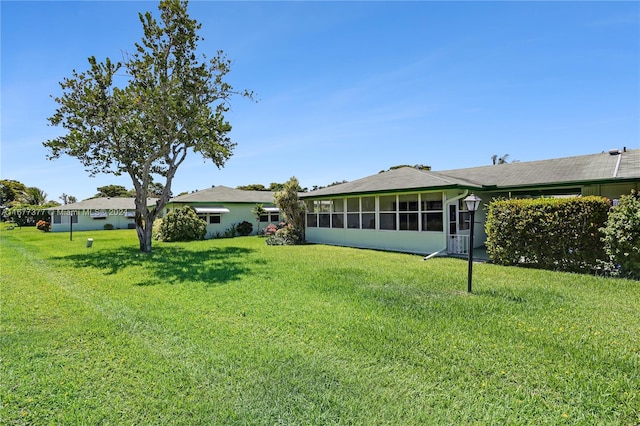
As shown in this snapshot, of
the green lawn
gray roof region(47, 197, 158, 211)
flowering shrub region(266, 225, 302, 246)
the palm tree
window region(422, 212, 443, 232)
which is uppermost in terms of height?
the palm tree

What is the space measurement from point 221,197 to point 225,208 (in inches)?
44.6

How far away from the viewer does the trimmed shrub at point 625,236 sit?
768 centimetres

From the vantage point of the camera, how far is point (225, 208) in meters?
24.0

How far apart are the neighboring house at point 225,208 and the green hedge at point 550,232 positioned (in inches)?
645

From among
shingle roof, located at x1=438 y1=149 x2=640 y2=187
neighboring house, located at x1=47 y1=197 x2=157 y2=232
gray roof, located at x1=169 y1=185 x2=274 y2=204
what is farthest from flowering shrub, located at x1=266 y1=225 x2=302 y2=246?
neighboring house, located at x1=47 y1=197 x2=157 y2=232

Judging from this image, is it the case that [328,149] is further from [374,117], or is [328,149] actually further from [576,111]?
[576,111]

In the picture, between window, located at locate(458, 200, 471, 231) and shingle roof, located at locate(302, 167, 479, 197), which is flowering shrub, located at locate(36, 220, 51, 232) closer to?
shingle roof, located at locate(302, 167, 479, 197)

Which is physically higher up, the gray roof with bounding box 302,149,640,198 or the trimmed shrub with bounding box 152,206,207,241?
the gray roof with bounding box 302,149,640,198

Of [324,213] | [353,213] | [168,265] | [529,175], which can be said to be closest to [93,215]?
[324,213]

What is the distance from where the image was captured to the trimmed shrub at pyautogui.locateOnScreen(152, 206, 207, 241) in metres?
20.6

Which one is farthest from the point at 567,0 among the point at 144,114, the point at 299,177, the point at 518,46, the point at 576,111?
the point at 144,114

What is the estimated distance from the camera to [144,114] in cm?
1437

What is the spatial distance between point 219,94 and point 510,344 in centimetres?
1568

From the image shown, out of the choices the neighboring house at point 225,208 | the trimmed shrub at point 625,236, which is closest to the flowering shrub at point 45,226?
the neighboring house at point 225,208
